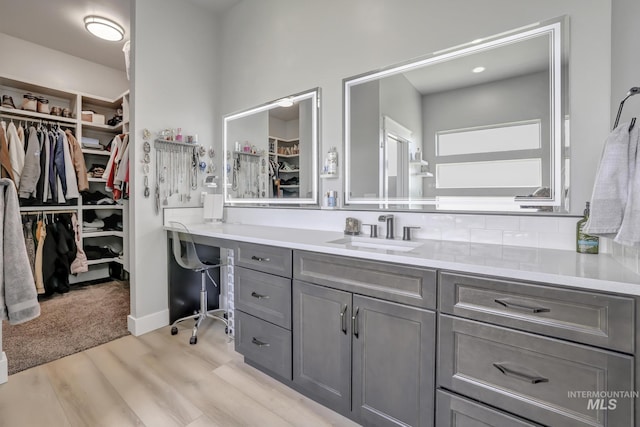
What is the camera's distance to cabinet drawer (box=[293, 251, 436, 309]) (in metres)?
1.22

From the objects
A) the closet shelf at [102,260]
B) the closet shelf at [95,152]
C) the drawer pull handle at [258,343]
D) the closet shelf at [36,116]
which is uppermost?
the closet shelf at [36,116]

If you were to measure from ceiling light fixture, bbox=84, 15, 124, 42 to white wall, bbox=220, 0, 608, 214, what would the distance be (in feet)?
4.01

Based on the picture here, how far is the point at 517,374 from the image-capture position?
1036 mm

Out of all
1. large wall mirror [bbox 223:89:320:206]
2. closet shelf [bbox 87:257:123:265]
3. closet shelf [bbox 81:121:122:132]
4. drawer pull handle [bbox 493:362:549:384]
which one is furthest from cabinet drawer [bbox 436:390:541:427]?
closet shelf [bbox 81:121:122:132]

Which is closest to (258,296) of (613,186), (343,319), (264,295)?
(264,295)

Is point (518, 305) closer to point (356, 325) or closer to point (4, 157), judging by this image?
point (356, 325)

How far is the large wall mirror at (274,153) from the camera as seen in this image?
2330 mm

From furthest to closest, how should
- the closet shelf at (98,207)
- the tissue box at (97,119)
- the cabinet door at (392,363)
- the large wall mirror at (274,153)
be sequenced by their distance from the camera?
the tissue box at (97,119)
the closet shelf at (98,207)
the large wall mirror at (274,153)
the cabinet door at (392,363)

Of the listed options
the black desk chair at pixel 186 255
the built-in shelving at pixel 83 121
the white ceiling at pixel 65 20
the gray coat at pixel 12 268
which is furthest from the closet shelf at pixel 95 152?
the gray coat at pixel 12 268

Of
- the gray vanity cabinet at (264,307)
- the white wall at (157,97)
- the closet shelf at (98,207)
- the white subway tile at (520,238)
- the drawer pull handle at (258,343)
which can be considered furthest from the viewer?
the closet shelf at (98,207)

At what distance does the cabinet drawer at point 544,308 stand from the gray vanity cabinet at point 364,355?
16 centimetres

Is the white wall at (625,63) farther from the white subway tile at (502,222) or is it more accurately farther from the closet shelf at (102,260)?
the closet shelf at (102,260)

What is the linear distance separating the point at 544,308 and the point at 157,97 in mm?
3023

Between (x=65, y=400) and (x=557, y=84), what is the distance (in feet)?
10.3
